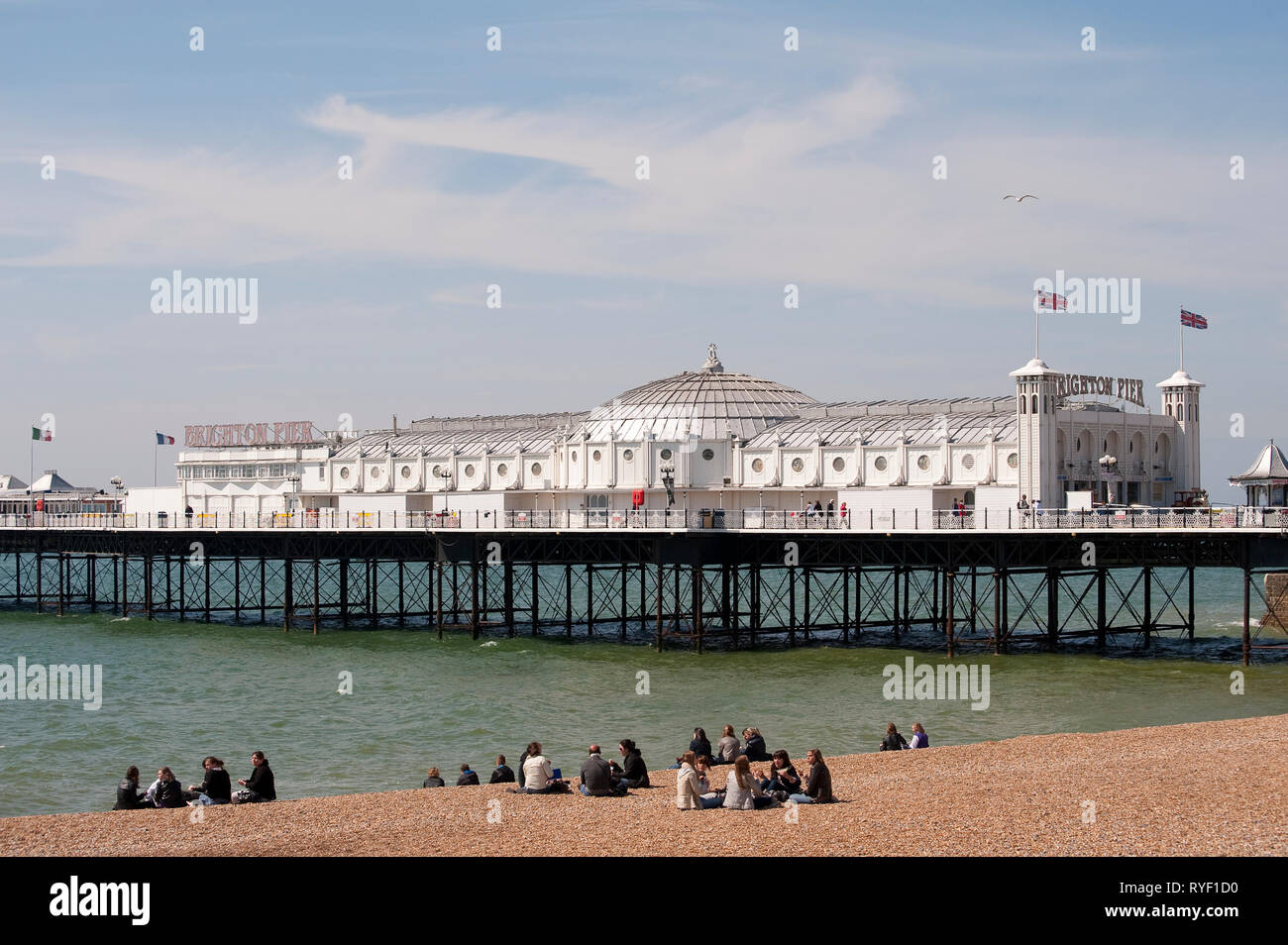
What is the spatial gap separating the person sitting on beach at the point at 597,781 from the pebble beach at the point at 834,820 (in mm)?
318

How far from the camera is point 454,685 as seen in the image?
48406 mm

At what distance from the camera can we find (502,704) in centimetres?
4369

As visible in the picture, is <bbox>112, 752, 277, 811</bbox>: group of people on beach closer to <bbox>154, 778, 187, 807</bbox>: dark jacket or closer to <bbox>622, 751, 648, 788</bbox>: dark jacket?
<bbox>154, 778, 187, 807</bbox>: dark jacket

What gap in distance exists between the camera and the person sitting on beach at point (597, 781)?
25.5 m

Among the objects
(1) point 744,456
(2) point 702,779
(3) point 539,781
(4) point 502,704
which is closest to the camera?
(2) point 702,779

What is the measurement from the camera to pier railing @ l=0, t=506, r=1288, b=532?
4644cm

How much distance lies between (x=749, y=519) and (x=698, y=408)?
40.9 ft

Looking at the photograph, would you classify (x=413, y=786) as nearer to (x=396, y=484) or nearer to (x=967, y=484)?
(x=967, y=484)

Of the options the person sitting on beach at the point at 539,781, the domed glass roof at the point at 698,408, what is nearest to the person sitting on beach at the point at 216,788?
the person sitting on beach at the point at 539,781

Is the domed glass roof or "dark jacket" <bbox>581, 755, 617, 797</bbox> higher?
A: the domed glass roof

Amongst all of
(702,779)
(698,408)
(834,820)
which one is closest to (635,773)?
(702,779)

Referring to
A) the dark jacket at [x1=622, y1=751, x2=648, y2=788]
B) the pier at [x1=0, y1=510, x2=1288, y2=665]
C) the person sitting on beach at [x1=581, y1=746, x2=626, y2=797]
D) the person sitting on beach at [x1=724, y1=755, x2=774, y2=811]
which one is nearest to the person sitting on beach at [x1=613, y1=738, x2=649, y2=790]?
the dark jacket at [x1=622, y1=751, x2=648, y2=788]

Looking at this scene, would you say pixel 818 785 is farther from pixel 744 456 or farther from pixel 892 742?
pixel 744 456
